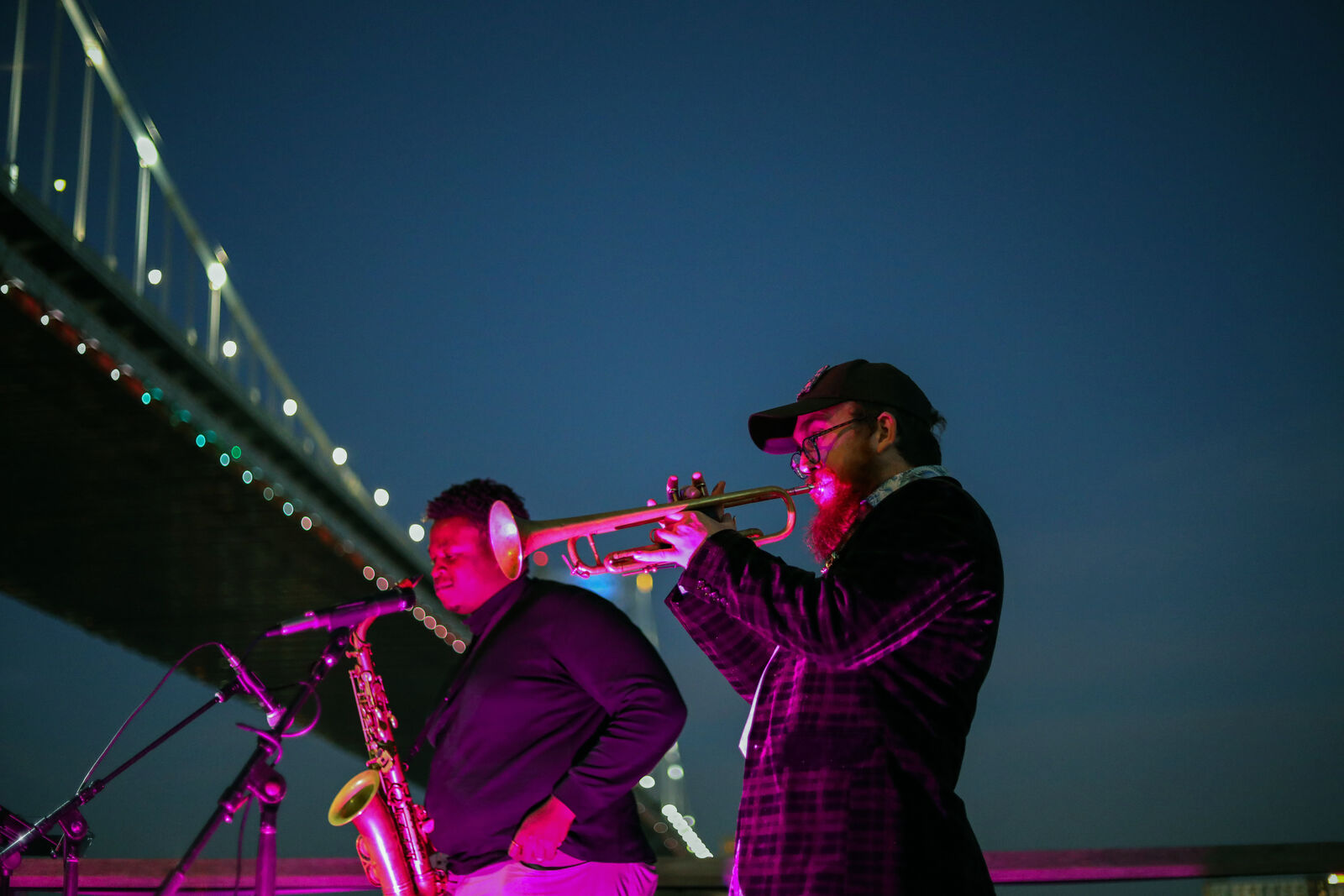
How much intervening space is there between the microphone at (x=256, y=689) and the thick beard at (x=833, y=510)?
4.40 ft

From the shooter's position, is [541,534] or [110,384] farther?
[110,384]

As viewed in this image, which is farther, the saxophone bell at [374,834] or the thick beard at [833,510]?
the saxophone bell at [374,834]

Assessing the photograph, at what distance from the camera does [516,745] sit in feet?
8.72

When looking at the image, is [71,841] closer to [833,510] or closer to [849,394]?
[833,510]

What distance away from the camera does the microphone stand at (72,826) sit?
2578 mm

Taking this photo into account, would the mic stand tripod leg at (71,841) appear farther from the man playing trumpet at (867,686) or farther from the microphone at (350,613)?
the man playing trumpet at (867,686)

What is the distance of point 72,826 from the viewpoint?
2.60 meters

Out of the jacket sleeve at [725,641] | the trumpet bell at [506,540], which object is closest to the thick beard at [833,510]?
the jacket sleeve at [725,641]

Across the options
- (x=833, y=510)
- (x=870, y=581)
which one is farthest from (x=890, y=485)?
(x=870, y=581)

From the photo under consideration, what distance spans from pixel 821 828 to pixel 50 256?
56.6 ft

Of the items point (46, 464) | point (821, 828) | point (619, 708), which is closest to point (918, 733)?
point (821, 828)

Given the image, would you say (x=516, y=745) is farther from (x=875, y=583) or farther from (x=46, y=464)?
(x=46, y=464)

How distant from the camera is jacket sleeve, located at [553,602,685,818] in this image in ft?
8.32

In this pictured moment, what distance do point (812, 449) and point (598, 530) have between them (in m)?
0.53
